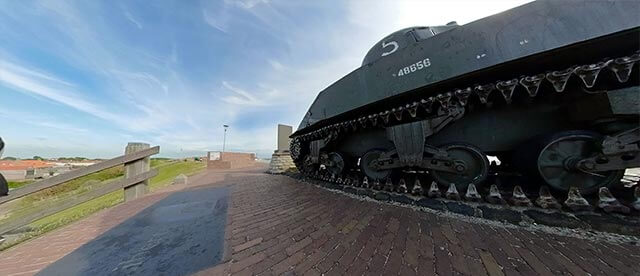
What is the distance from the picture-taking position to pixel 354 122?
4457 millimetres

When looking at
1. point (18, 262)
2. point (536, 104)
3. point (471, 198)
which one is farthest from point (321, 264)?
point (536, 104)

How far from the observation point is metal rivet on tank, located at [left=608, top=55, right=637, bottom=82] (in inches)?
85.4

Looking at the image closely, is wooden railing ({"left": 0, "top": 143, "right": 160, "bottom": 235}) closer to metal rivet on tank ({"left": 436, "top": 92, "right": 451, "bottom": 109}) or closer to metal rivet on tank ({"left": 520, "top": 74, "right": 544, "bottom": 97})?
metal rivet on tank ({"left": 436, "top": 92, "right": 451, "bottom": 109})

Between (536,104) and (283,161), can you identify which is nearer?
(536,104)

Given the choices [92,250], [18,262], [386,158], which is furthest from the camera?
[386,158]

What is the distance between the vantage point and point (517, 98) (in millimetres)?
3320

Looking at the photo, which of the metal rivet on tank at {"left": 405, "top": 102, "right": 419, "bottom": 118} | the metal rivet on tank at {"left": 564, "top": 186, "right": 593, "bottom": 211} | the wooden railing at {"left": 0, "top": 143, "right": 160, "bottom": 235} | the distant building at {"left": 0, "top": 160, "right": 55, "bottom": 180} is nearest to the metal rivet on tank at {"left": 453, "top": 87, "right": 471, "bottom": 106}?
the metal rivet on tank at {"left": 405, "top": 102, "right": 419, "bottom": 118}

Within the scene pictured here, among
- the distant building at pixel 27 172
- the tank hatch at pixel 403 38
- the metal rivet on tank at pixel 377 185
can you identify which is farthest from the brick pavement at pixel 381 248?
the distant building at pixel 27 172

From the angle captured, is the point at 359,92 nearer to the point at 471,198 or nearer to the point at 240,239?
the point at 471,198

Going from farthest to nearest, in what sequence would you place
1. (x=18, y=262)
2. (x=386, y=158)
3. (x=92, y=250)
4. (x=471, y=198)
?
(x=386, y=158) < (x=471, y=198) < (x=92, y=250) < (x=18, y=262)

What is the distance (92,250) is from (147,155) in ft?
8.09

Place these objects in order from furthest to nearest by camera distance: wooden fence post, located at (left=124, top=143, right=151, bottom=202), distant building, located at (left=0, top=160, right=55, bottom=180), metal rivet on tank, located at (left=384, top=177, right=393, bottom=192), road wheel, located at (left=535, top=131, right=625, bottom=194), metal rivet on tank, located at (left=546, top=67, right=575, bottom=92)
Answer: distant building, located at (left=0, top=160, right=55, bottom=180) < wooden fence post, located at (left=124, top=143, right=151, bottom=202) < metal rivet on tank, located at (left=384, top=177, right=393, bottom=192) < road wheel, located at (left=535, top=131, right=625, bottom=194) < metal rivet on tank, located at (left=546, top=67, right=575, bottom=92)

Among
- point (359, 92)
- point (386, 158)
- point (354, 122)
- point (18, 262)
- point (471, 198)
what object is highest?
point (359, 92)

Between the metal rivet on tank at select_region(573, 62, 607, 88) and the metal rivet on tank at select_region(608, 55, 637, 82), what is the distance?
0.08 metres
